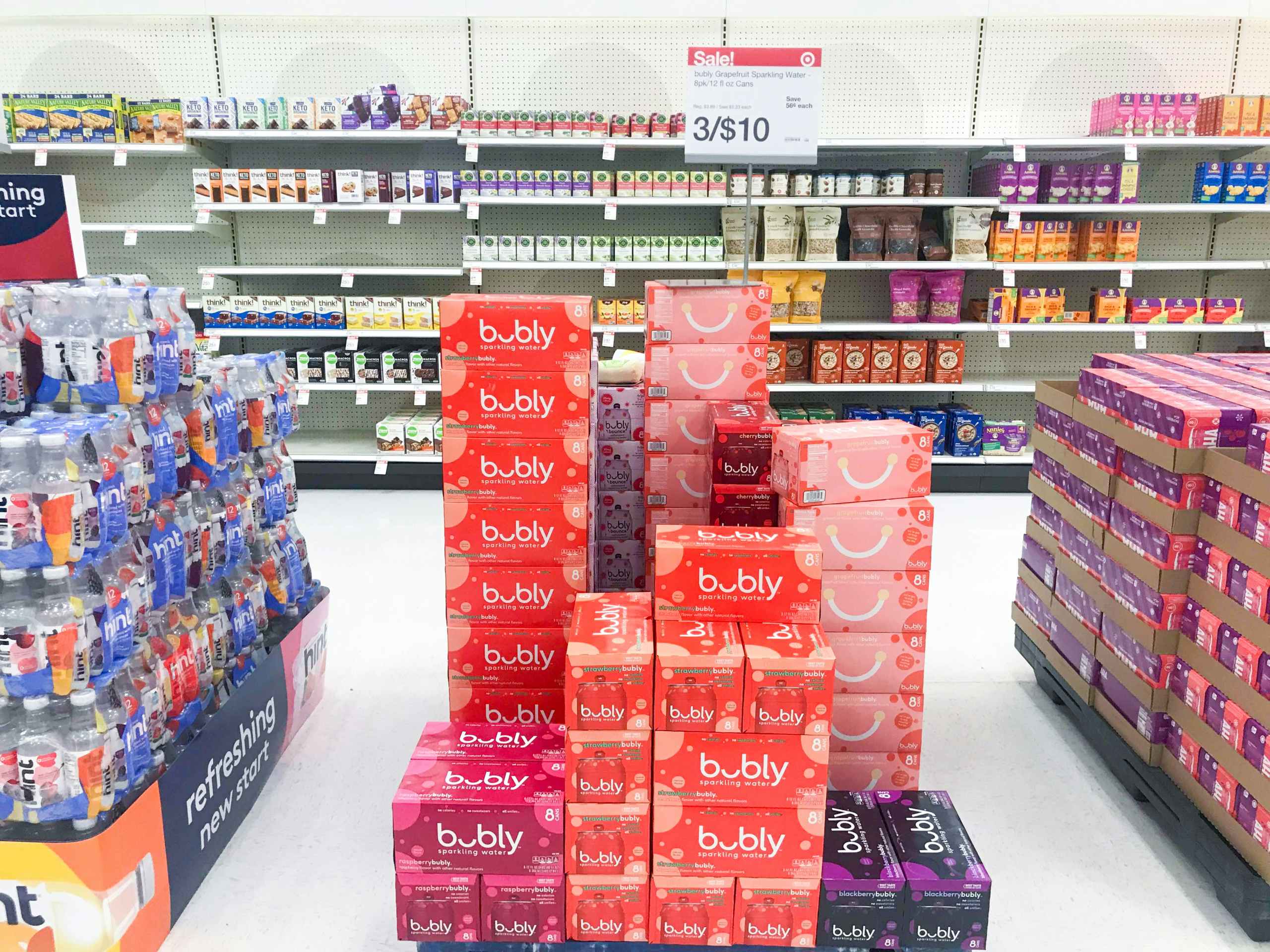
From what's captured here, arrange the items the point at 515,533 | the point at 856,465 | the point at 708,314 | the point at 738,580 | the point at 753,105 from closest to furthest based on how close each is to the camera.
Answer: the point at 738,580 → the point at 856,465 → the point at 515,533 → the point at 708,314 → the point at 753,105

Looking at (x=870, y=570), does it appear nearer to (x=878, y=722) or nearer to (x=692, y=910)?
(x=878, y=722)

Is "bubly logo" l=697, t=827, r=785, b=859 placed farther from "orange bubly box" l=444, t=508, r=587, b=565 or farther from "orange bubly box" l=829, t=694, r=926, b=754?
"orange bubly box" l=444, t=508, r=587, b=565

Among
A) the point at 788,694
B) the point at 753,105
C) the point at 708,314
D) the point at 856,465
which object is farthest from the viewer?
the point at 753,105

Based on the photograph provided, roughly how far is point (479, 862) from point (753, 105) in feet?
8.02

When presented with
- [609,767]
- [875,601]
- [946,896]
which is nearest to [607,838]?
[609,767]

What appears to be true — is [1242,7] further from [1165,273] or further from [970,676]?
[970,676]

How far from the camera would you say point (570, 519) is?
242 cm

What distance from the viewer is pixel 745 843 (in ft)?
6.30

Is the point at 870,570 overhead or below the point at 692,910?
overhead

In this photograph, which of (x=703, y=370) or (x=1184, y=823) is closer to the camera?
(x=1184, y=823)

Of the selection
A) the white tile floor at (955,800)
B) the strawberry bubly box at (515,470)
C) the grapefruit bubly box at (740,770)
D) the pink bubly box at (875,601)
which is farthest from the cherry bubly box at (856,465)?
the white tile floor at (955,800)

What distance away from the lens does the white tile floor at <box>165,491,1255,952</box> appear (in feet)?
7.18

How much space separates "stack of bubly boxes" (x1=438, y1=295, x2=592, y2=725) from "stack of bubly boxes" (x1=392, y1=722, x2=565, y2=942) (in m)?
0.53

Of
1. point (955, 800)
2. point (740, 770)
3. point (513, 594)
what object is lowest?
point (955, 800)
